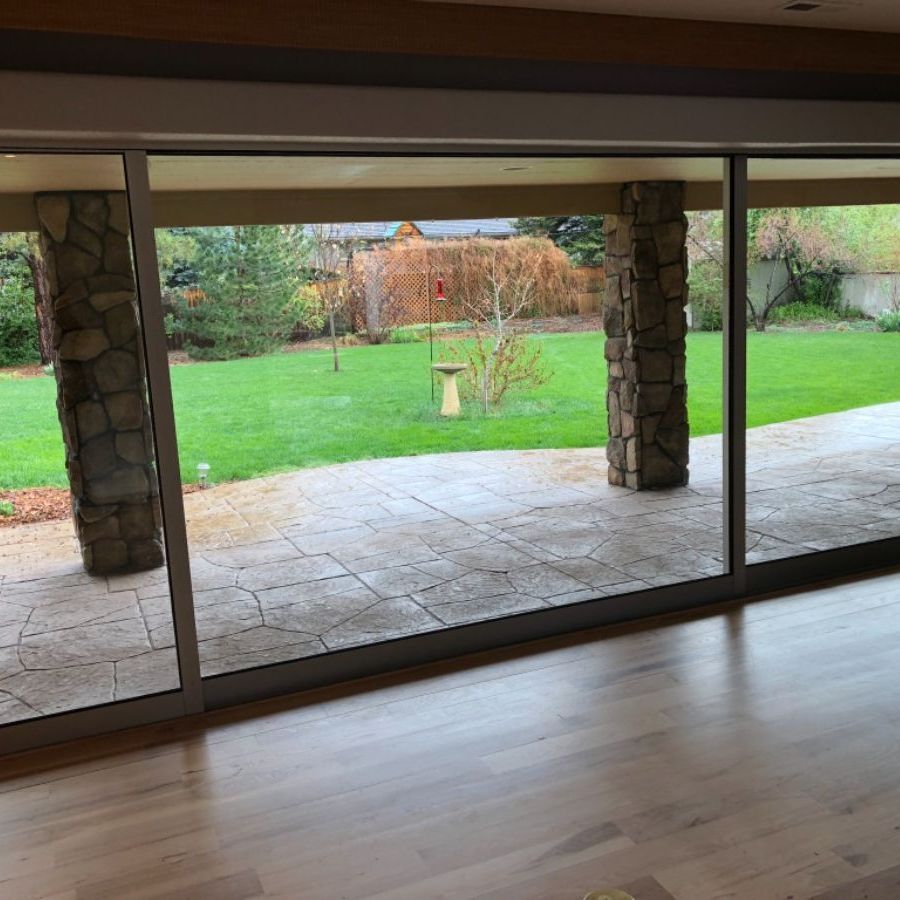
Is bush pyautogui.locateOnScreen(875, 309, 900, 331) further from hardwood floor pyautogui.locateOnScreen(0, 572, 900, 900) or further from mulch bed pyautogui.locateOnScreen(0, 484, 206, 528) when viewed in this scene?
mulch bed pyautogui.locateOnScreen(0, 484, 206, 528)

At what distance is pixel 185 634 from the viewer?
12.1 ft

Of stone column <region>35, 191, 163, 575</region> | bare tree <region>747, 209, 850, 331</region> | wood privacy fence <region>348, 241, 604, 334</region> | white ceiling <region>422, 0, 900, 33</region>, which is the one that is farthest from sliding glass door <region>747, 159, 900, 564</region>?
stone column <region>35, 191, 163, 575</region>

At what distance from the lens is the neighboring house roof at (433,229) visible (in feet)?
13.8

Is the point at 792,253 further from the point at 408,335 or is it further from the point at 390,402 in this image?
the point at 390,402

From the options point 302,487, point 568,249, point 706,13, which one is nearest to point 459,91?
point 706,13

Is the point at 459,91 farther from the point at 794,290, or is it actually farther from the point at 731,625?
the point at 731,625

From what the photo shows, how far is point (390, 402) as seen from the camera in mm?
4469

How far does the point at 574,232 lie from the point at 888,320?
1845 mm

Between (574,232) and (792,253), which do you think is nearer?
(792,253)

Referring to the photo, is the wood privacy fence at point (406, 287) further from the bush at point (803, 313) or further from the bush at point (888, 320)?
the bush at point (888, 320)

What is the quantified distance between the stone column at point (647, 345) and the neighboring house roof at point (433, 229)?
4.43 feet

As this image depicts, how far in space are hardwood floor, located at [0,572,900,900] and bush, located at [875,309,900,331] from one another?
1.91 meters

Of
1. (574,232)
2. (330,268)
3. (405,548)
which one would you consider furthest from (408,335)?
(405,548)

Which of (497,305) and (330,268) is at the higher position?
(330,268)
